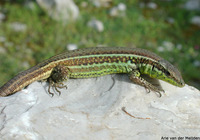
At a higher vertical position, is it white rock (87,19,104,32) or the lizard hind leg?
white rock (87,19,104,32)

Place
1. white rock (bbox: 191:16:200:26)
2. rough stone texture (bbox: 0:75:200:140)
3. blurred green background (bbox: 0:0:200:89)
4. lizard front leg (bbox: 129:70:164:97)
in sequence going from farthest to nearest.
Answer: white rock (bbox: 191:16:200:26) → blurred green background (bbox: 0:0:200:89) → lizard front leg (bbox: 129:70:164:97) → rough stone texture (bbox: 0:75:200:140)

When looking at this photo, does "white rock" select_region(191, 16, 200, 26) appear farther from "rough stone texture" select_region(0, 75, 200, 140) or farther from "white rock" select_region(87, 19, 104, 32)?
"rough stone texture" select_region(0, 75, 200, 140)

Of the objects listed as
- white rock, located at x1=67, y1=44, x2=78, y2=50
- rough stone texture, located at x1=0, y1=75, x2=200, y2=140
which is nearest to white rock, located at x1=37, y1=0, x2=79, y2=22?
white rock, located at x1=67, y1=44, x2=78, y2=50

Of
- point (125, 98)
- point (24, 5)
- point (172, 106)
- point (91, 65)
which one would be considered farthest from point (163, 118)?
point (24, 5)

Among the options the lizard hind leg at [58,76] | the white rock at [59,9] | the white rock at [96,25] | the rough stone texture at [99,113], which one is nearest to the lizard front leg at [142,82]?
the rough stone texture at [99,113]

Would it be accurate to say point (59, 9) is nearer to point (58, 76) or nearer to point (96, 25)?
point (96, 25)

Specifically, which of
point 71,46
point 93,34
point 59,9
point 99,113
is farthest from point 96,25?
point 99,113

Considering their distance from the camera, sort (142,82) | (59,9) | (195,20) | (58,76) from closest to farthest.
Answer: (142,82)
(58,76)
(59,9)
(195,20)
